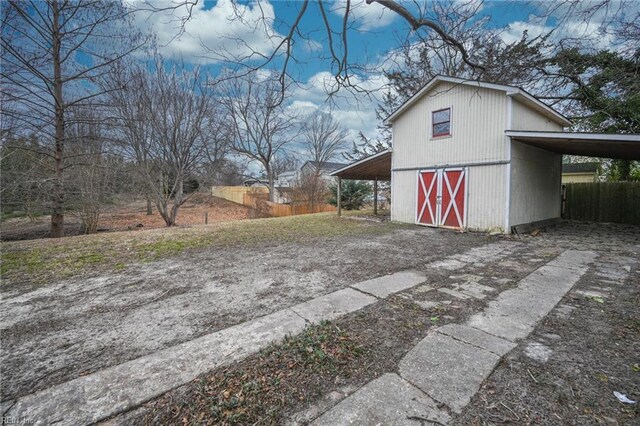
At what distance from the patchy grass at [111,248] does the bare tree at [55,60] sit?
2750 millimetres

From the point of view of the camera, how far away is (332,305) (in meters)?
3.09

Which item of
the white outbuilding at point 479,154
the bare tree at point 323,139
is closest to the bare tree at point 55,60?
the white outbuilding at point 479,154

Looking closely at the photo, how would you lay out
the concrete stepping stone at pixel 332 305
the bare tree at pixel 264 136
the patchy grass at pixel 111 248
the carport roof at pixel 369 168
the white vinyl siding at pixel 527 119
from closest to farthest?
1. the concrete stepping stone at pixel 332 305
2. the patchy grass at pixel 111 248
3. the white vinyl siding at pixel 527 119
4. the carport roof at pixel 369 168
5. the bare tree at pixel 264 136

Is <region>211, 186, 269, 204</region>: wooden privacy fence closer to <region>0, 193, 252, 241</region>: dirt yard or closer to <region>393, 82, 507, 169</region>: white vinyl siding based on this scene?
<region>0, 193, 252, 241</region>: dirt yard

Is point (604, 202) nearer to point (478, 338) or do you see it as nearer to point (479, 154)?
point (479, 154)

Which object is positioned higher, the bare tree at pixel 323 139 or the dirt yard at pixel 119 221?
the bare tree at pixel 323 139

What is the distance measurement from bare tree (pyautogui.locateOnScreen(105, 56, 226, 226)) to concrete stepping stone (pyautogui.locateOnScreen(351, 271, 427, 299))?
32.9 feet

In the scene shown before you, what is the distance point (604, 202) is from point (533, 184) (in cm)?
574

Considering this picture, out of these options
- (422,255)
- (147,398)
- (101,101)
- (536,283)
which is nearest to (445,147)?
(422,255)

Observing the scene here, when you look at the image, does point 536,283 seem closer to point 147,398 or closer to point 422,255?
point 422,255

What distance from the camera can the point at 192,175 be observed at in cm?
1243

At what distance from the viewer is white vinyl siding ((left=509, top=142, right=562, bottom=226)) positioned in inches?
309

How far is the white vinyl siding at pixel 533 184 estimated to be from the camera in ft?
25.7

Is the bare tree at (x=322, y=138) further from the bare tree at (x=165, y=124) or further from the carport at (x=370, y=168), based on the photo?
the bare tree at (x=165, y=124)
